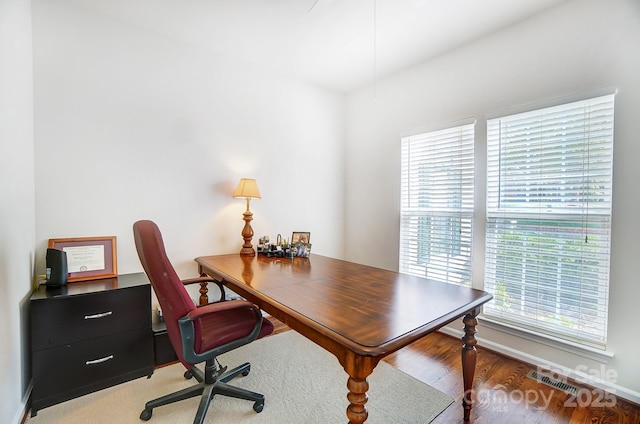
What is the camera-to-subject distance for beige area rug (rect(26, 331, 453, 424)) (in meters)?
1.64

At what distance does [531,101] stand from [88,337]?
11.7ft

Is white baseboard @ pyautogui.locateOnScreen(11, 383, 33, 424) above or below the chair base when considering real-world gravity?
below

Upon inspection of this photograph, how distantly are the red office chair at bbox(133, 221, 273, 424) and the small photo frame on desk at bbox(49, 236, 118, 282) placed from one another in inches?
41.2

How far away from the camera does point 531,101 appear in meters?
2.19

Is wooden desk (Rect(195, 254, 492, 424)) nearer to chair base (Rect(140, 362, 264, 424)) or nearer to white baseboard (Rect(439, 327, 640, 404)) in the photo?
chair base (Rect(140, 362, 264, 424))

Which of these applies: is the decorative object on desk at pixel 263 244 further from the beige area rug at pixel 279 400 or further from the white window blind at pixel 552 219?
the white window blind at pixel 552 219

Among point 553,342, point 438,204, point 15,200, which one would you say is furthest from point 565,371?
point 15,200

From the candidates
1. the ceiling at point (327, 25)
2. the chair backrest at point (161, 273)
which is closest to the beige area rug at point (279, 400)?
the chair backrest at point (161, 273)

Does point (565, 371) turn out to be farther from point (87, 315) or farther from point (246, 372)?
point (87, 315)

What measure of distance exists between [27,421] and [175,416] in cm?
84

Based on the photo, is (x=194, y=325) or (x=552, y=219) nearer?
(x=194, y=325)

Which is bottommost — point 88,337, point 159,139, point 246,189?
point 88,337

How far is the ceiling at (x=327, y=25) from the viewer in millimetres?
2076

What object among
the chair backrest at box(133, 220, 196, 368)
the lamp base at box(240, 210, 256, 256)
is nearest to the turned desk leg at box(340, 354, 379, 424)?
the chair backrest at box(133, 220, 196, 368)
